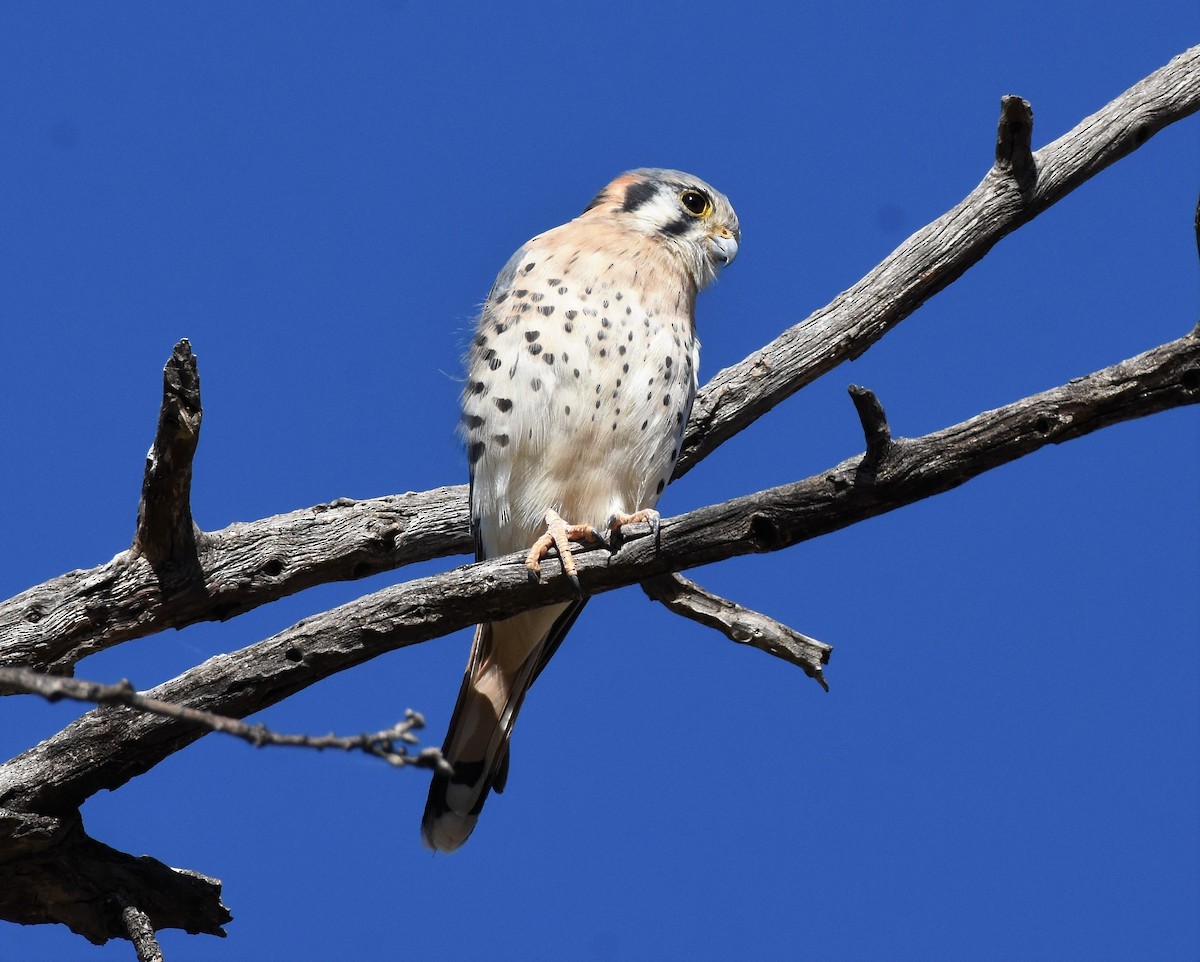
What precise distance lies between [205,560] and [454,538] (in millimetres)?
960

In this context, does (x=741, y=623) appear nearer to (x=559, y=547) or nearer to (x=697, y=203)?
(x=559, y=547)

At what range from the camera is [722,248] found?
15.8 feet

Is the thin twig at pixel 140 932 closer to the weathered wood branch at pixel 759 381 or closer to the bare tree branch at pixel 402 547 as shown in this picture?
the bare tree branch at pixel 402 547

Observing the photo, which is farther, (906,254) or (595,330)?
(906,254)

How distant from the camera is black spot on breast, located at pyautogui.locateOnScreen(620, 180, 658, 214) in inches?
192

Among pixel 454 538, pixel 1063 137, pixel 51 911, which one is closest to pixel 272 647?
pixel 51 911

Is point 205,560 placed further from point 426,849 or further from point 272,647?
point 426,849

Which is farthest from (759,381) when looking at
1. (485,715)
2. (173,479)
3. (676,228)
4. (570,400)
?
(173,479)

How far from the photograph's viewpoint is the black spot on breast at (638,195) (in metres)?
4.88

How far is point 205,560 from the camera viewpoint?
13.3 feet

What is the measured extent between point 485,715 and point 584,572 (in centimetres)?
112

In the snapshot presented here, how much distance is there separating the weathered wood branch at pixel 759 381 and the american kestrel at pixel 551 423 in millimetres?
396

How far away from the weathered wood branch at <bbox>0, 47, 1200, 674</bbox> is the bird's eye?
54 centimetres

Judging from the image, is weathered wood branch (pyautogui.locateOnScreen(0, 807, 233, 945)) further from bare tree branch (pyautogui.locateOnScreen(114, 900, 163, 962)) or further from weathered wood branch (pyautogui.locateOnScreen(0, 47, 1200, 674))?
weathered wood branch (pyautogui.locateOnScreen(0, 47, 1200, 674))
